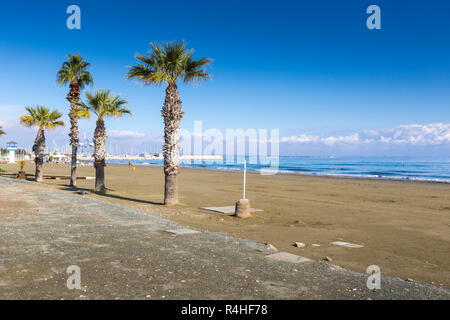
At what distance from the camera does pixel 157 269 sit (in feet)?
20.6

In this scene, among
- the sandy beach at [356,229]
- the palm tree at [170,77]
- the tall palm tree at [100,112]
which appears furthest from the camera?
the tall palm tree at [100,112]

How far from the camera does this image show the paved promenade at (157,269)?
5.21 meters

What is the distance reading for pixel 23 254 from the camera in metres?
7.16

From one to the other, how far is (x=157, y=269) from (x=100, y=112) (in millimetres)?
18812

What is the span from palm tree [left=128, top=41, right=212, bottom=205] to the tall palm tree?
6645 mm

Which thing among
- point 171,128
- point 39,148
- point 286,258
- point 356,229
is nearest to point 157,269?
point 286,258

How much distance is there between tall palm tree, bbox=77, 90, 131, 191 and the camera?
22.4 metres

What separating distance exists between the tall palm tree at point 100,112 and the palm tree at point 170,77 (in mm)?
6645

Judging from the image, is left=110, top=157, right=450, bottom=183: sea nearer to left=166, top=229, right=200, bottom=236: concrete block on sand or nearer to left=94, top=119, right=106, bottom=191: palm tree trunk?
left=94, top=119, right=106, bottom=191: palm tree trunk

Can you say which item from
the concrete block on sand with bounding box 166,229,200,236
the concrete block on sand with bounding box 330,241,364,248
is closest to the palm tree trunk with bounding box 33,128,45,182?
the concrete block on sand with bounding box 166,229,200,236

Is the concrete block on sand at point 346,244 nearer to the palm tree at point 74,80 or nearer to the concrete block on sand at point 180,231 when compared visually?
the concrete block on sand at point 180,231

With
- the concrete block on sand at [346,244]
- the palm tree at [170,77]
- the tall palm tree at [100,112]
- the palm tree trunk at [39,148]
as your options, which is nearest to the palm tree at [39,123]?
the palm tree trunk at [39,148]

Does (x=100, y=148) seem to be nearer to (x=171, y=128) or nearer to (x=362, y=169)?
(x=171, y=128)
